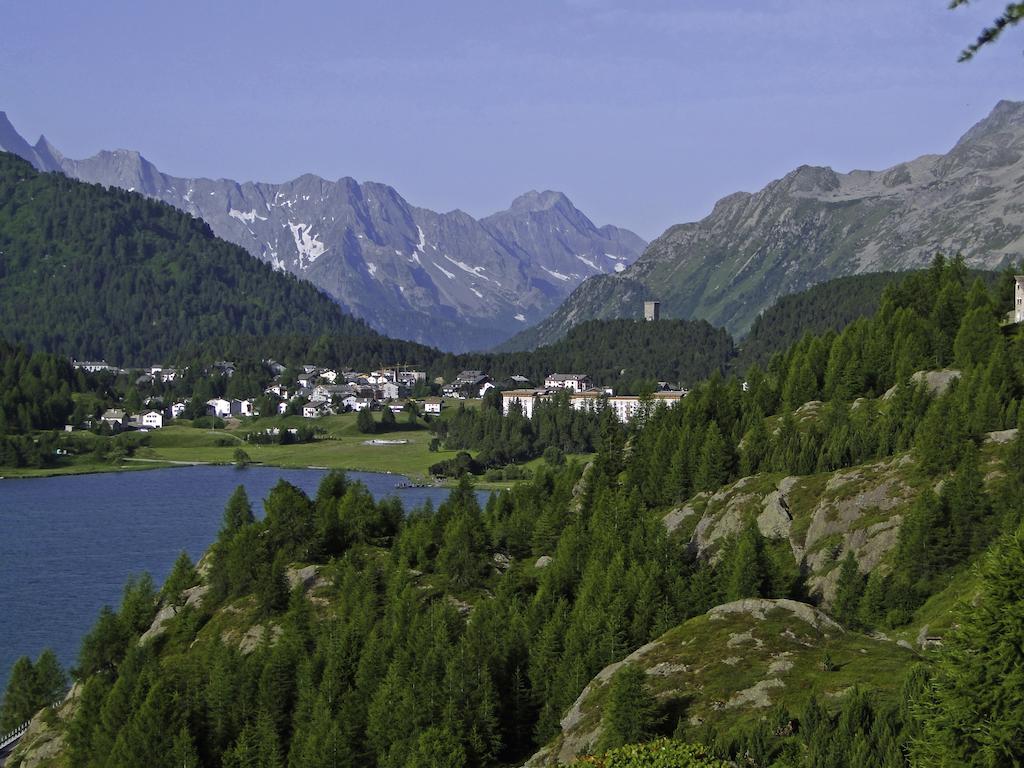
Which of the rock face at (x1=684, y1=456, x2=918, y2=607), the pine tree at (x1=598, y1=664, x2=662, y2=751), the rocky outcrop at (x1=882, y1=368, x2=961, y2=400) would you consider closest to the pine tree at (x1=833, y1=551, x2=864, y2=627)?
the rock face at (x1=684, y1=456, x2=918, y2=607)

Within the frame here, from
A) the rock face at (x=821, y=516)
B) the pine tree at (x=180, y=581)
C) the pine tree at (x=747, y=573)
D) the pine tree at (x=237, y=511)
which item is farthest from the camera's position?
the pine tree at (x=237, y=511)

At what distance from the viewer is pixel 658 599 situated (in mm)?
62594

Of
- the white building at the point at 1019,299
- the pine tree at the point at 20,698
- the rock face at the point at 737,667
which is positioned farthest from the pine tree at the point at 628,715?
the white building at the point at 1019,299

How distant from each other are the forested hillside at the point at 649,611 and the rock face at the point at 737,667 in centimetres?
14

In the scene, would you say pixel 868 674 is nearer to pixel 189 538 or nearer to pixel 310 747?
pixel 310 747

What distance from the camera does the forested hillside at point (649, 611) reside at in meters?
40.6

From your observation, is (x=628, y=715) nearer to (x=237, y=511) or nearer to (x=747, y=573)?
(x=747, y=573)

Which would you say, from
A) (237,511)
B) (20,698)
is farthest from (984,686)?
(237,511)

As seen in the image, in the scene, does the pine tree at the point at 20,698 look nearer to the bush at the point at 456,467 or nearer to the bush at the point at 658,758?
the bush at the point at 658,758

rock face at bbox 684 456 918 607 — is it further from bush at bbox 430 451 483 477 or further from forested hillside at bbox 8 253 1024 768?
bush at bbox 430 451 483 477

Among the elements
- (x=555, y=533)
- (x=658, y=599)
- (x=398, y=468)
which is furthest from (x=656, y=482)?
(x=398, y=468)

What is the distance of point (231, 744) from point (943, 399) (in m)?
52.6

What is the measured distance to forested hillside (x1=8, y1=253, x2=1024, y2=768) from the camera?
40594mm

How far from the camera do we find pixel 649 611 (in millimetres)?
61312
